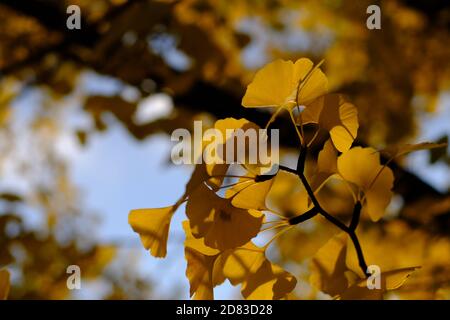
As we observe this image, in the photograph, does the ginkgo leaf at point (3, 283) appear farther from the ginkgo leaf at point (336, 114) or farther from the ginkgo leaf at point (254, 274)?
the ginkgo leaf at point (336, 114)

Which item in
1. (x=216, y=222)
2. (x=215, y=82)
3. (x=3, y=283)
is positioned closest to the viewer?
(x=216, y=222)

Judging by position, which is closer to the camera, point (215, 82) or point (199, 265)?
point (199, 265)

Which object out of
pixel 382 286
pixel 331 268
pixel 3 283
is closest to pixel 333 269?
pixel 331 268

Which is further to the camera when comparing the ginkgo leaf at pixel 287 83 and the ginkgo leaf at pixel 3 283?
the ginkgo leaf at pixel 3 283

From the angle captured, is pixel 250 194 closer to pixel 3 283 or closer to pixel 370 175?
pixel 370 175

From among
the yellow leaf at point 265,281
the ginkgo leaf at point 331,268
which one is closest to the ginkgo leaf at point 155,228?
the yellow leaf at point 265,281

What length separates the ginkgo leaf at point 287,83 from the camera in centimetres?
54

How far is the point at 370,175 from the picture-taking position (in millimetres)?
636

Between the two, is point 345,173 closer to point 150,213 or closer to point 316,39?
point 150,213

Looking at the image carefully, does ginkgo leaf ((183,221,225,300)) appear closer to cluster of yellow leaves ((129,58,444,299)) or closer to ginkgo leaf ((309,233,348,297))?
cluster of yellow leaves ((129,58,444,299))

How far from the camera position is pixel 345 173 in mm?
619

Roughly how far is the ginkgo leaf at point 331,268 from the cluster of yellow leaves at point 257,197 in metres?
0.04

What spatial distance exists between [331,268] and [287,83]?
10.6 inches
